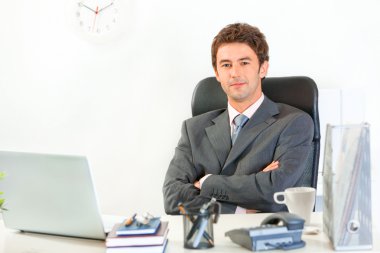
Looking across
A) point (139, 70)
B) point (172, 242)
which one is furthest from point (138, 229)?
point (139, 70)

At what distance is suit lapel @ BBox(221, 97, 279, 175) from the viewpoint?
235cm

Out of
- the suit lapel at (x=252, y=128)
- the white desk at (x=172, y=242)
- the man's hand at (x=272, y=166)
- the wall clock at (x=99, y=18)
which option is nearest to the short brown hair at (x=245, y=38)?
the suit lapel at (x=252, y=128)

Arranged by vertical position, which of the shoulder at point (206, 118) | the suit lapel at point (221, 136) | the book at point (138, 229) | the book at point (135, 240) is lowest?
the book at point (135, 240)

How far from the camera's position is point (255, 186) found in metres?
2.16

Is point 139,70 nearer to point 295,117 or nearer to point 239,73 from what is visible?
point 239,73

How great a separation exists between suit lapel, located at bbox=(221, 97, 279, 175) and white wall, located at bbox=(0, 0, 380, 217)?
0.73m

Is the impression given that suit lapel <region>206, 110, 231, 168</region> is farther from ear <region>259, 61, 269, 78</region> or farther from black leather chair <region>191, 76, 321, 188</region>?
ear <region>259, 61, 269, 78</region>

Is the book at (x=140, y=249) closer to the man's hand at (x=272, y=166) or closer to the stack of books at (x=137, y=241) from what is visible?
the stack of books at (x=137, y=241)

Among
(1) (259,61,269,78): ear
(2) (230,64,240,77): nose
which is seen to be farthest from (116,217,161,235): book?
(1) (259,61,269,78): ear

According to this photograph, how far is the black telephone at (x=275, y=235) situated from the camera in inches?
55.2

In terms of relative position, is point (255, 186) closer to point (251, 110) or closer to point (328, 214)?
point (251, 110)

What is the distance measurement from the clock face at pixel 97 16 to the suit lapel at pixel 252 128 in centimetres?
113

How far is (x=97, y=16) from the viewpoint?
3.16 m

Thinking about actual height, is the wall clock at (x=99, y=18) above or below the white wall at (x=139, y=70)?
above
